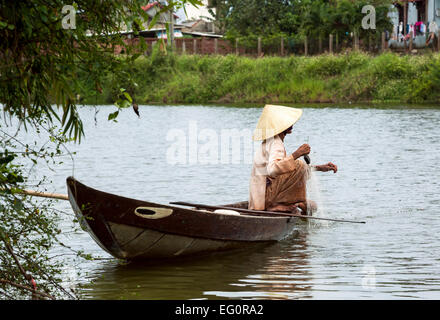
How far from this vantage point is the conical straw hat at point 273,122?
862 cm

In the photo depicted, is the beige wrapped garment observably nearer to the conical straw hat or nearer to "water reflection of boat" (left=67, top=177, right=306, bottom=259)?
the conical straw hat

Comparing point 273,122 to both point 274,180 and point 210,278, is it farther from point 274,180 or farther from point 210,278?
point 210,278

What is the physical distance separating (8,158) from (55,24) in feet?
2.97

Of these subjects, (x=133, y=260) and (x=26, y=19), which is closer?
(x=26, y=19)

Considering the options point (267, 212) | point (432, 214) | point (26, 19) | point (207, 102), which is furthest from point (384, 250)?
point (207, 102)

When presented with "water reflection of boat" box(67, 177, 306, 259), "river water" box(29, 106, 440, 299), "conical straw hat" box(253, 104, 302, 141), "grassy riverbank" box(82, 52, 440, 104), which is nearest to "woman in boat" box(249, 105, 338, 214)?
"conical straw hat" box(253, 104, 302, 141)

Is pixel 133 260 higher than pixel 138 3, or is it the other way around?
pixel 138 3

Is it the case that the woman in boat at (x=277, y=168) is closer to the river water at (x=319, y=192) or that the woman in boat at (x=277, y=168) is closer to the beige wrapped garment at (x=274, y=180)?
the beige wrapped garment at (x=274, y=180)

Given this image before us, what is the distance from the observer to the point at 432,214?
38.4ft

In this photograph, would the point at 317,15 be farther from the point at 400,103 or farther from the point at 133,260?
the point at 133,260

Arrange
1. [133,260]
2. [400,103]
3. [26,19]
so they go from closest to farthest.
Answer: [26,19], [133,260], [400,103]

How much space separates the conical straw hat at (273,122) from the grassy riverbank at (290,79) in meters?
22.0

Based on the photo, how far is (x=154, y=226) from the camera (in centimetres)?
778

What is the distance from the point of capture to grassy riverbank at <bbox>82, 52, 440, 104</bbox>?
33.3m
